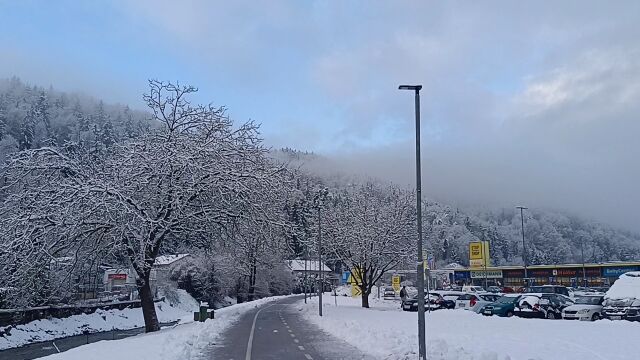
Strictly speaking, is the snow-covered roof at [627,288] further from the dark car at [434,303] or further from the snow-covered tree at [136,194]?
the snow-covered tree at [136,194]

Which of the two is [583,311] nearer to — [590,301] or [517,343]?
[590,301]

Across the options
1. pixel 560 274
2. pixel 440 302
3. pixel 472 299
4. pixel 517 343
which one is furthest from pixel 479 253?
pixel 517 343

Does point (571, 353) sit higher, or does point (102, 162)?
point (102, 162)

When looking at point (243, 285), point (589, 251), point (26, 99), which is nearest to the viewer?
point (243, 285)

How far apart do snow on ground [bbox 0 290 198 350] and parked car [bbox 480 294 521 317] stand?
1908 cm

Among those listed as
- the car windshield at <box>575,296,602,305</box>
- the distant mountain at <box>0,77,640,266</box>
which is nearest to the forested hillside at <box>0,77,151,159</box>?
the distant mountain at <box>0,77,640,266</box>

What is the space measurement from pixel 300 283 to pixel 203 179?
103523mm

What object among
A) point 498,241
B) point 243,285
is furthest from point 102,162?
point 498,241

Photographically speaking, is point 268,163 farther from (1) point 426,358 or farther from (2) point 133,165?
(1) point 426,358

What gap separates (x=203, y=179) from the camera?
25688 mm

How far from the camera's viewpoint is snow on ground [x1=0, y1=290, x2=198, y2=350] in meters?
37.8

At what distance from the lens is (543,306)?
36156mm

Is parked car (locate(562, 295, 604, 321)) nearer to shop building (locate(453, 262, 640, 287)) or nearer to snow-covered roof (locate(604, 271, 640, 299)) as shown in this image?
snow-covered roof (locate(604, 271, 640, 299))

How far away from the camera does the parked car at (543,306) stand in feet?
118
